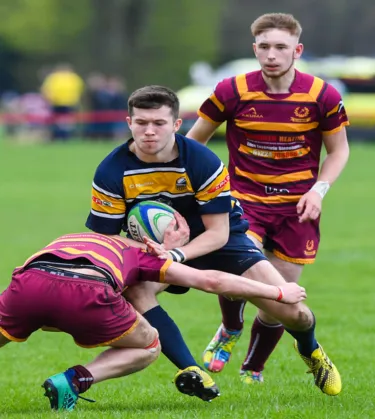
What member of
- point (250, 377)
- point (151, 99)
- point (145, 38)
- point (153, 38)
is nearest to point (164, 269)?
point (151, 99)

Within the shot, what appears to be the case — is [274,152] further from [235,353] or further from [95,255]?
[95,255]

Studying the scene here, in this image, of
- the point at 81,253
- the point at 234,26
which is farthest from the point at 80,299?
the point at 234,26

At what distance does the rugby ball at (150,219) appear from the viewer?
6.25 meters

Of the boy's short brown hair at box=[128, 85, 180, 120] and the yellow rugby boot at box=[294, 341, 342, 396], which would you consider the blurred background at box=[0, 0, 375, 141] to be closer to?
the yellow rugby boot at box=[294, 341, 342, 396]

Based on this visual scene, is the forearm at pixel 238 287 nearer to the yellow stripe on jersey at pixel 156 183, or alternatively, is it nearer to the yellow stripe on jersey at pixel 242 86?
the yellow stripe on jersey at pixel 156 183

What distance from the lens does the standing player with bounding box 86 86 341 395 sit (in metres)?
6.16

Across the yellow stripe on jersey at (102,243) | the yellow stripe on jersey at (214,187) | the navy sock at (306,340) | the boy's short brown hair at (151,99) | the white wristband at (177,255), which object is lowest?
the navy sock at (306,340)

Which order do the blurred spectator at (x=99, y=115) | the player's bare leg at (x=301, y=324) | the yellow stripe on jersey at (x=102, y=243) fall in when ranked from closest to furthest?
the yellow stripe on jersey at (x=102, y=243)
the player's bare leg at (x=301, y=324)
the blurred spectator at (x=99, y=115)

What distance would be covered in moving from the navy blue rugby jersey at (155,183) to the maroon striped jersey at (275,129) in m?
1.19

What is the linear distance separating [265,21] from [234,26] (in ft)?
149

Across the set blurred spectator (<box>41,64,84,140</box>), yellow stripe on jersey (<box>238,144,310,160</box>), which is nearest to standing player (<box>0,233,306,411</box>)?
yellow stripe on jersey (<box>238,144,310,160</box>)

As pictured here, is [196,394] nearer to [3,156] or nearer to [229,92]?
[229,92]

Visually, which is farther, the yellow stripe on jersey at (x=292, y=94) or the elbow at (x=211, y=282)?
the yellow stripe on jersey at (x=292, y=94)

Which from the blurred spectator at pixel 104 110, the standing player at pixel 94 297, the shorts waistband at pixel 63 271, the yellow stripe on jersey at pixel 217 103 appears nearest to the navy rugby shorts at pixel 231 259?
the standing player at pixel 94 297
